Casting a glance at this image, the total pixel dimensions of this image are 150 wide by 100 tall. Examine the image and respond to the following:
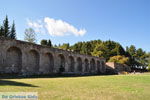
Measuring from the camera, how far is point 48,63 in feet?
68.4

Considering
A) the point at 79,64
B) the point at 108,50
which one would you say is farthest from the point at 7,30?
the point at 108,50

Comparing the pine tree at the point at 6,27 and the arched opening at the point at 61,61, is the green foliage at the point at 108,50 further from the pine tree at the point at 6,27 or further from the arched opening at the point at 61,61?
the pine tree at the point at 6,27

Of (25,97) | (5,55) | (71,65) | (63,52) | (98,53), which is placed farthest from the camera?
(98,53)

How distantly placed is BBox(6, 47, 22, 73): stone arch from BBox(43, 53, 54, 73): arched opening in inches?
158

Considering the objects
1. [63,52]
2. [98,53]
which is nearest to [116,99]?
[63,52]

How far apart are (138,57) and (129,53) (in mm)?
3724

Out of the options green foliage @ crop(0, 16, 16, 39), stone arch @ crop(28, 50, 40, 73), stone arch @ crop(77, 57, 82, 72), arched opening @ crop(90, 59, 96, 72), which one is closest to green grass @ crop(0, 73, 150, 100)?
stone arch @ crop(28, 50, 40, 73)

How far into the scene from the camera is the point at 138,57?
59.4 metres

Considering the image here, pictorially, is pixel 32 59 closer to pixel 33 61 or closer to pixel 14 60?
pixel 33 61

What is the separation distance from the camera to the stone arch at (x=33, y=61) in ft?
59.1

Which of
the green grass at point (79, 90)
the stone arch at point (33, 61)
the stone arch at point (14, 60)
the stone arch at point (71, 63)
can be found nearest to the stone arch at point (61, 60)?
the stone arch at point (71, 63)

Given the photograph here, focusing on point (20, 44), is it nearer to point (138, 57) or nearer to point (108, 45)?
point (108, 45)

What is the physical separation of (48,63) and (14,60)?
5408 millimetres

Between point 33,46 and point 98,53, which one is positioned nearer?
point 33,46
